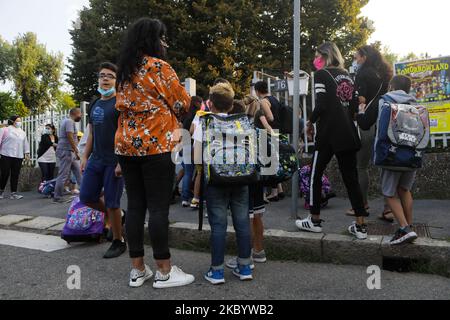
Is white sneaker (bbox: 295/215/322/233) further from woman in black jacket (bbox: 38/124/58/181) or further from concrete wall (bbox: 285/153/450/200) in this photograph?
woman in black jacket (bbox: 38/124/58/181)

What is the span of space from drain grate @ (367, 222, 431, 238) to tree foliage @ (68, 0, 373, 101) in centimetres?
1545

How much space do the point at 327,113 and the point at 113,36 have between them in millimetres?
19345

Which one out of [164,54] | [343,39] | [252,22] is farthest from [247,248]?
[343,39]

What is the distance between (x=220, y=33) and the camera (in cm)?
1995

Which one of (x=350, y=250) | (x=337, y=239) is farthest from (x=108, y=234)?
(x=350, y=250)

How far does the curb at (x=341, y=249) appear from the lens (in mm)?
3361

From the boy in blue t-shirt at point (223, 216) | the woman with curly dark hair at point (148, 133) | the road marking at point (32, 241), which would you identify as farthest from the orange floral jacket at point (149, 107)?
the road marking at point (32, 241)

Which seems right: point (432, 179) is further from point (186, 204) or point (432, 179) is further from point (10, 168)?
point (10, 168)

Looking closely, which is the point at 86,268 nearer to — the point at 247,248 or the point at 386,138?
the point at 247,248

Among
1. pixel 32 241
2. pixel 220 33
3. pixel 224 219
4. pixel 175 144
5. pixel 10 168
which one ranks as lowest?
pixel 32 241

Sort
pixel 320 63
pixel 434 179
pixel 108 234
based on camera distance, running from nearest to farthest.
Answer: pixel 320 63, pixel 108 234, pixel 434 179

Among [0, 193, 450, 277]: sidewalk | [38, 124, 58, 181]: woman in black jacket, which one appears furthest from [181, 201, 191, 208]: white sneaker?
[38, 124, 58, 181]: woman in black jacket

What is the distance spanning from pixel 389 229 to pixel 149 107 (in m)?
2.69

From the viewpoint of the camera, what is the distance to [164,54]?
3.12 m
